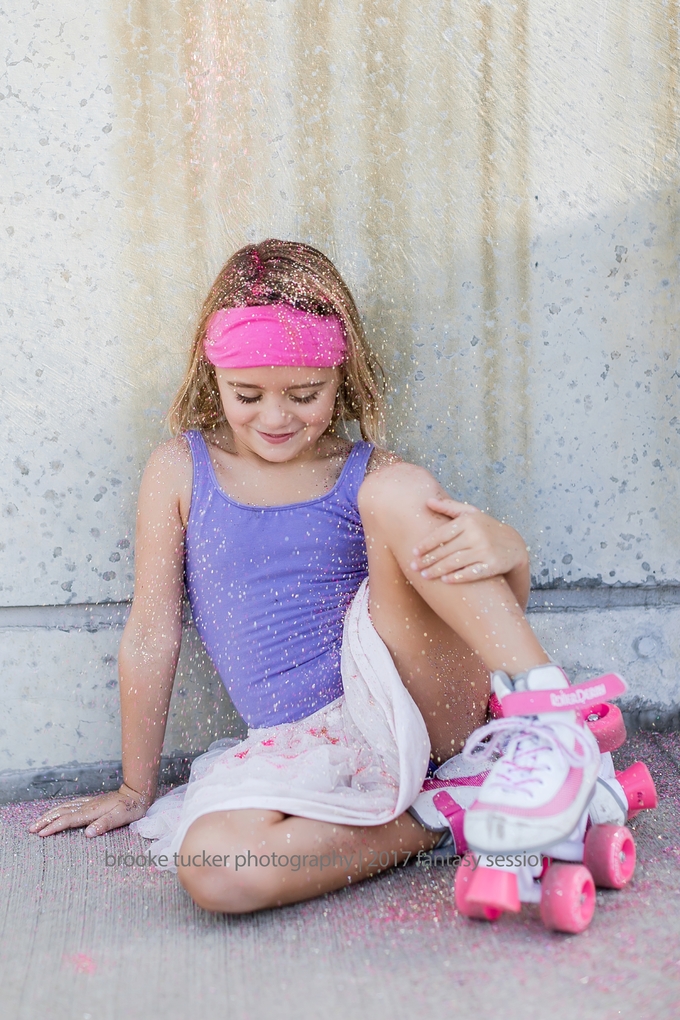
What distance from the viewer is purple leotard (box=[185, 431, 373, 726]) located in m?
1.79

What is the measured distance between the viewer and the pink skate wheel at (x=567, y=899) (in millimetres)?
1312

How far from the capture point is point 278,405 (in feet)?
5.62

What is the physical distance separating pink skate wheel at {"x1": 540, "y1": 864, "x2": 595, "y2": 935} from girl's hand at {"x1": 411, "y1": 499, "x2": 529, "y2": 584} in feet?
1.47

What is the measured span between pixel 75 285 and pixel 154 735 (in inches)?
33.9

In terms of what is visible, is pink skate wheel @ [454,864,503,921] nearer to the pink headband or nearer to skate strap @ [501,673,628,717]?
skate strap @ [501,673,628,717]

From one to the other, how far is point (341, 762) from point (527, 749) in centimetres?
35

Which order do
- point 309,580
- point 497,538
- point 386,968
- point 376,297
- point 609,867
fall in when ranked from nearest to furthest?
1. point 386,968
2. point 609,867
3. point 497,538
4. point 309,580
5. point 376,297

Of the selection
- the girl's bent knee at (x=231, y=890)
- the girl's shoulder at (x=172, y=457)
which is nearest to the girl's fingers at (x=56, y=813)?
the girl's bent knee at (x=231, y=890)

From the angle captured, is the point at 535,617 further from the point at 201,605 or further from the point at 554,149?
the point at 554,149

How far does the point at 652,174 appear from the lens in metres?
2.02

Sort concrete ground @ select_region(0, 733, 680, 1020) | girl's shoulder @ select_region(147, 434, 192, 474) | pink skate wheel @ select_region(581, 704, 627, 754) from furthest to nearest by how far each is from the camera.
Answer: girl's shoulder @ select_region(147, 434, 192, 474), pink skate wheel @ select_region(581, 704, 627, 754), concrete ground @ select_region(0, 733, 680, 1020)

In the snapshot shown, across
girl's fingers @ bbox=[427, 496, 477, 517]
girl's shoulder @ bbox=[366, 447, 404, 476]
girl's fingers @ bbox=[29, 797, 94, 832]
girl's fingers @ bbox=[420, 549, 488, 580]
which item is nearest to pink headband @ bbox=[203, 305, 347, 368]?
girl's shoulder @ bbox=[366, 447, 404, 476]

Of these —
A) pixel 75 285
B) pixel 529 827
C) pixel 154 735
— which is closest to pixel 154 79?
pixel 75 285

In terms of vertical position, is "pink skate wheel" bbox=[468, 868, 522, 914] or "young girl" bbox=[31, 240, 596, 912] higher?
"young girl" bbox=[31, 240, 596, 912]
